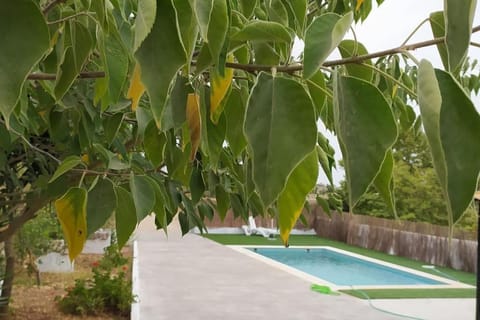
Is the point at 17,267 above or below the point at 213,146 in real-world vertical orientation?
below

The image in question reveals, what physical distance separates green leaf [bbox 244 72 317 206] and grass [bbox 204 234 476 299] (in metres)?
8.00

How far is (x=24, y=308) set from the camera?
5.97 metres

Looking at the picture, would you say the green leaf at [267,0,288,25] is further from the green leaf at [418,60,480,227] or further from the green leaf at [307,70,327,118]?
the green leaf at [418,60,480,227]

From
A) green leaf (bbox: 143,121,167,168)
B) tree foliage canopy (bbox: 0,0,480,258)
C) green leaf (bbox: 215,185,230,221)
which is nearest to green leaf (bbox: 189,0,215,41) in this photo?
A: tree foliage canopy (bbox: 0,0,480,258)

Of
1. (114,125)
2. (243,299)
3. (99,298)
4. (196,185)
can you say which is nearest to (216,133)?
(114,125)

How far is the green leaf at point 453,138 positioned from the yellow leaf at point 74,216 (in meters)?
0.39

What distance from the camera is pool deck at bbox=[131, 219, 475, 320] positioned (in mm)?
6801

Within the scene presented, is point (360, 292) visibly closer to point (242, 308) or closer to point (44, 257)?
point (242, 308)

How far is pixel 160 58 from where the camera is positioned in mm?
347

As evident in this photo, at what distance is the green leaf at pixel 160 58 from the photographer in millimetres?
340

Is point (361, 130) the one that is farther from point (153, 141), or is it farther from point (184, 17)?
point (153, 141)

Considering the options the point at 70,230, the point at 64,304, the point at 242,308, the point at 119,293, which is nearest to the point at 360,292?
the point at 242,308

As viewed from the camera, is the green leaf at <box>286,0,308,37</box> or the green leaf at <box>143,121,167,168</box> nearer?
the green leaf at <box>286,0,308,37</box>

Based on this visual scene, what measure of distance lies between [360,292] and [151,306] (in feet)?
9.85
